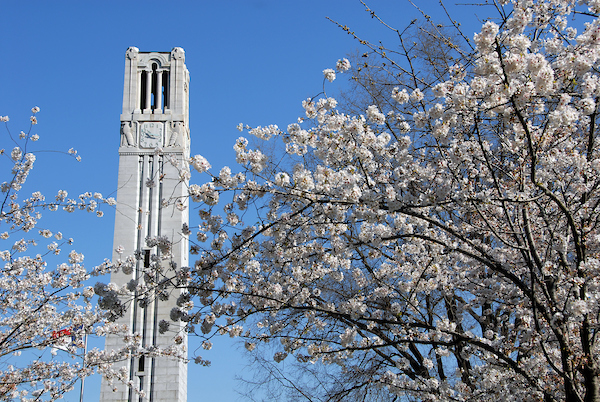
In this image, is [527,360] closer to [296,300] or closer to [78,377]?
[296,300]

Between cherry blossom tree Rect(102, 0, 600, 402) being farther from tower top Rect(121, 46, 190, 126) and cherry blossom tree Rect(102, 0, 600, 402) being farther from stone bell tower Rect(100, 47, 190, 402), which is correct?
tower top Rect(121, 46, 190, 126)

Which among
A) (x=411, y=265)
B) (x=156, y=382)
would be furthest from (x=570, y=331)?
(x=156, y=382)

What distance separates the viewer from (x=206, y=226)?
6473 millimetres

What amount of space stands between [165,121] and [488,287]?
66.4 feet

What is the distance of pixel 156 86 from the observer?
27.2m

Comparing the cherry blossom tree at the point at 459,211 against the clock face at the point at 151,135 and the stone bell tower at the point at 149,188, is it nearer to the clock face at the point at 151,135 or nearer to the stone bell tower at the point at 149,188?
the stone bell tower at the point at 149,188

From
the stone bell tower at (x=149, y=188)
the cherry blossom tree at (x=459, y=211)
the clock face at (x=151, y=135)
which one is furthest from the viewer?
the clock face at (x=151, y=135)

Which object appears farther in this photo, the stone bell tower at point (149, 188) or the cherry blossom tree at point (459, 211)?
the stone bell tower at point (149, 188)

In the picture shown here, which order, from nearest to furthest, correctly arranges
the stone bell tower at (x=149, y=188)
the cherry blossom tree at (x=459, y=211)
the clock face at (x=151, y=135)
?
the cherry blossom tree at (x=459, y=211), the stone bell tower at (x=149, y=188), the clock face at (x=151, y=135)

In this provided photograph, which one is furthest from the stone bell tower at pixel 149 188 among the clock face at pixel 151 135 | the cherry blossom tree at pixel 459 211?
the cherry blossom tree at pixel 459 211

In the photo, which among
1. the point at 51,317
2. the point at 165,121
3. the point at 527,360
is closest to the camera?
the point at 527,360

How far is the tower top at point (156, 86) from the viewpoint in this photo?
86.8ft

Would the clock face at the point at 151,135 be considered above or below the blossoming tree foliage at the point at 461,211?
above

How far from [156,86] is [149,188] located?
17.5 ft
